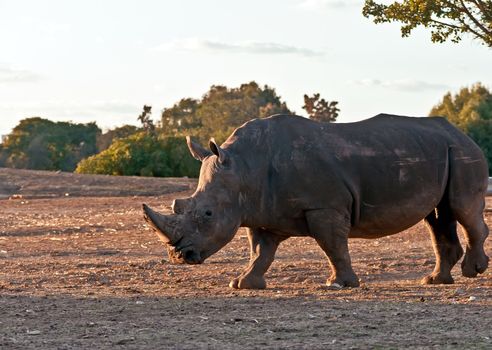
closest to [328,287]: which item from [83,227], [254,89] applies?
[83,227]

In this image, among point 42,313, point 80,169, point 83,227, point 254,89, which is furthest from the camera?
point 254,89

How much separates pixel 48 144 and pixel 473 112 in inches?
838

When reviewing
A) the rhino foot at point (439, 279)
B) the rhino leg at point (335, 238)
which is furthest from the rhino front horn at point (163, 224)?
the rhino foot at point (439, 279)

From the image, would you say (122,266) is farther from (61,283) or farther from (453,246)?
(453,246)

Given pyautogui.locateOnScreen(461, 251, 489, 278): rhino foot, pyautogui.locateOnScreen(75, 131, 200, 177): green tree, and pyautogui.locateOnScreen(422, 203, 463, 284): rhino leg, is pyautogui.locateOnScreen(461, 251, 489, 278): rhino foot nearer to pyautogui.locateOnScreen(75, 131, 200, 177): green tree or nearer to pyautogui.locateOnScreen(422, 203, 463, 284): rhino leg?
pyautogui.locateOnScreen(422, 203, 463, 284): rhino leg

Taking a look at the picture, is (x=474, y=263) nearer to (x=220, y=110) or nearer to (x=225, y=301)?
(x=225, y=301)

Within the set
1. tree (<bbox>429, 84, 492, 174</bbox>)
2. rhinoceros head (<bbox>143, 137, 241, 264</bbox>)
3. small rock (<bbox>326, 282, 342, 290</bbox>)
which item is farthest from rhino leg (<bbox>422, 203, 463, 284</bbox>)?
tree (<bbox>429, 84, 492, 174</bbox>)

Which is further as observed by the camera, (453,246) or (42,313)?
(453,246)

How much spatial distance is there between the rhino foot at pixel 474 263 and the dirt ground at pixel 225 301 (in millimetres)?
168

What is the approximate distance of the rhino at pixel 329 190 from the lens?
39.6 feet

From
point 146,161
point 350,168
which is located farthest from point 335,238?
point 146,161

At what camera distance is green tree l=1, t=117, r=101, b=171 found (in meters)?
60.0

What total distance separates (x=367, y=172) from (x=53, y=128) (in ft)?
204

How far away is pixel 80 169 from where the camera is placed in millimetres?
43938
